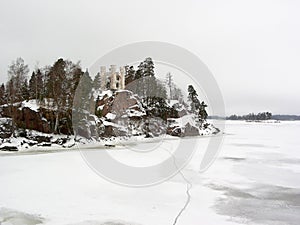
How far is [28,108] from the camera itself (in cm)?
2681

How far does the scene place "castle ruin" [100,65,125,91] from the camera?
4047 cm

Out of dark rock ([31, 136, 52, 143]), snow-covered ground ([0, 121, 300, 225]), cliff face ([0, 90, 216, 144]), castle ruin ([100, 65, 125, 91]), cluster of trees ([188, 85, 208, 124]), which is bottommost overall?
snow-covered ground ([0, 121, 300, 225])

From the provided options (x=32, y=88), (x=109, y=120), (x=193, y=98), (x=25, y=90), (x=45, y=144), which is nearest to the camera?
(x=45, y=144)

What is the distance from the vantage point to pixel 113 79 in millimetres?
40625

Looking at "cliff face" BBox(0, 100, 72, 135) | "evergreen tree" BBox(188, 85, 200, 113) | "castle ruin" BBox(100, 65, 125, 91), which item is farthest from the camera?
"evergreen tree" BBox(188, 85, 200, 113)

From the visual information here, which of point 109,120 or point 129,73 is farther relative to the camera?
point 129,73

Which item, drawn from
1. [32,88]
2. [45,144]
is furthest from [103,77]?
[45,144]

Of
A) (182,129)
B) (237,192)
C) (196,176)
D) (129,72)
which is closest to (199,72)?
(196,176)

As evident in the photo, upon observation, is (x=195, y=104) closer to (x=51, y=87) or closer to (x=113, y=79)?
(x=113, y=79)

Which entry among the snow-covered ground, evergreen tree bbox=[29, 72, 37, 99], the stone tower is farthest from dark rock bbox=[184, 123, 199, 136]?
the snow-covered ground

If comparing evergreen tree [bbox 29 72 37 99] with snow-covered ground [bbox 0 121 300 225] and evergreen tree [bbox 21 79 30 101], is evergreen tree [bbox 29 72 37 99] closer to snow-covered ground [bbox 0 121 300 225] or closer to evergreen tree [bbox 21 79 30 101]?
evergreen tree [bbox 21 79 30 101]

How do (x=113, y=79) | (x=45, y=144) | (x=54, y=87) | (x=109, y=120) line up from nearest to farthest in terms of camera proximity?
(x=45, y=144), (x=54, y=87), (x=109, y=120), (x=113, y=79)

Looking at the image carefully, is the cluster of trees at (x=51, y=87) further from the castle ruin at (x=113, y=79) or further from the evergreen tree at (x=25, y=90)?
the castle ruin at (x=113, y=79)

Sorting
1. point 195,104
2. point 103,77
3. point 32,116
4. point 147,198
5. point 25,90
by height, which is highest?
point 103,77
